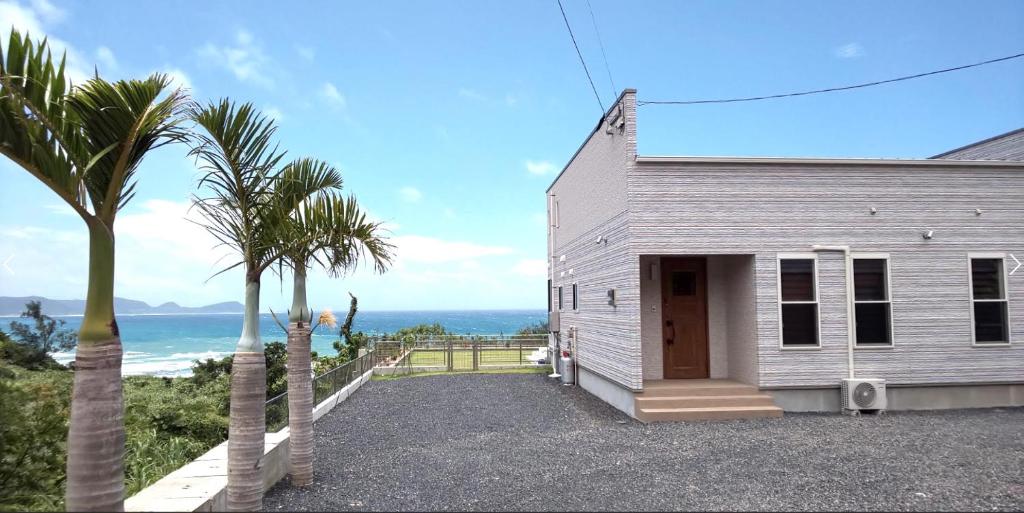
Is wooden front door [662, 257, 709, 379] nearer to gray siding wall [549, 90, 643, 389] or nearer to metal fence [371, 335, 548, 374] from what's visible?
gray siding wall [549, 90, 643, 389]

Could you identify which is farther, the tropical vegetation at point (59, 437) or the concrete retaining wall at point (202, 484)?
the tropical vegetation at point (59, 437)

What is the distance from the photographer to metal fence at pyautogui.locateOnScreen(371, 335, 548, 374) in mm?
16922

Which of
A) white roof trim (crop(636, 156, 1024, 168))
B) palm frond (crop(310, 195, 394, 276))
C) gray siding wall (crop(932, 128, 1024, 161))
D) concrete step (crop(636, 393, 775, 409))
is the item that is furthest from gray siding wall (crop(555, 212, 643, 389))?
gray siding wall (crop(932, 128, 1024, 161))

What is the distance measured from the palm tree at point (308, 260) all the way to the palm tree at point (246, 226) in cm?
34

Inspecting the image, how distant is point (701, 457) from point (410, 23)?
34.6 feet

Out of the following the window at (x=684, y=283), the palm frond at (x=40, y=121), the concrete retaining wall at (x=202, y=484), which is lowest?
the concrete retaining wall at (x=202, y=484)

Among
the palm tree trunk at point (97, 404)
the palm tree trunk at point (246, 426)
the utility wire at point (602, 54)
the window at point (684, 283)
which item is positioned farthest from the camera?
the window at point (684, 283)

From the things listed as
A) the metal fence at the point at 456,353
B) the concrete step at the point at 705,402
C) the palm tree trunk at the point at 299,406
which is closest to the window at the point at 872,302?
the concrete step at the point at 705,402

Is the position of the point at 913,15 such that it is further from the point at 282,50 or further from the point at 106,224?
the point at 106,224

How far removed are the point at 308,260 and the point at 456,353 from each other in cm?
1226

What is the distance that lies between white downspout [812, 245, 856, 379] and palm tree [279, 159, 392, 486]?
294 inches

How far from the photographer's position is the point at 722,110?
11.7 metres

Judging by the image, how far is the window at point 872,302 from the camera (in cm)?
945

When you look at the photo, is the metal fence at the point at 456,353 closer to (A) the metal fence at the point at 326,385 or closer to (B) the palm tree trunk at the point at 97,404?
(A) the metal fence at the point at 326,385
